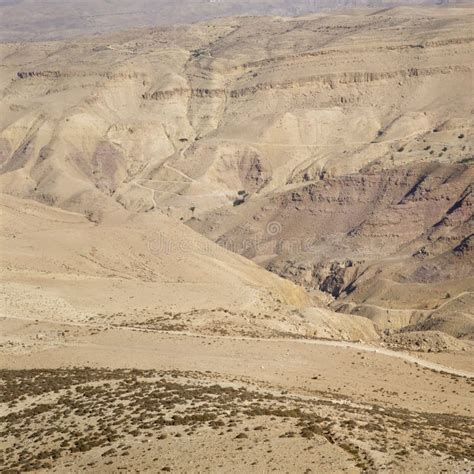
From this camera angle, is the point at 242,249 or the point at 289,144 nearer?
the point at 242,249

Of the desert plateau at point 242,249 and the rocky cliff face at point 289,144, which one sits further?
the rocky cliff face at point 289,144

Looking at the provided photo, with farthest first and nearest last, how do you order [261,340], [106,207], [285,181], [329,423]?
1. [285,181]
2. [106,207]
3. [261,340]
4. [329,423]

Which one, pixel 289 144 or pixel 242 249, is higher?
pixel 289 144

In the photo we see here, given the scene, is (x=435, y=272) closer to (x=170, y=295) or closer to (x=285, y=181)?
(x=170, y=295)

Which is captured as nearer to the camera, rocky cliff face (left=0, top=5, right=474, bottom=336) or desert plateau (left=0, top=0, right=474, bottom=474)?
desert plateau (left=0, top=0, right=474, bottom=474)

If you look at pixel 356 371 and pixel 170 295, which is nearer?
pixel 356 371

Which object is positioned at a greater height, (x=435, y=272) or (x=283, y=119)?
(x=283, y=119)

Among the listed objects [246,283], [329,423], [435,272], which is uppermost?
[329,423]

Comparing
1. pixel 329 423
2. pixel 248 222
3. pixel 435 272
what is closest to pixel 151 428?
pixel 329 423
